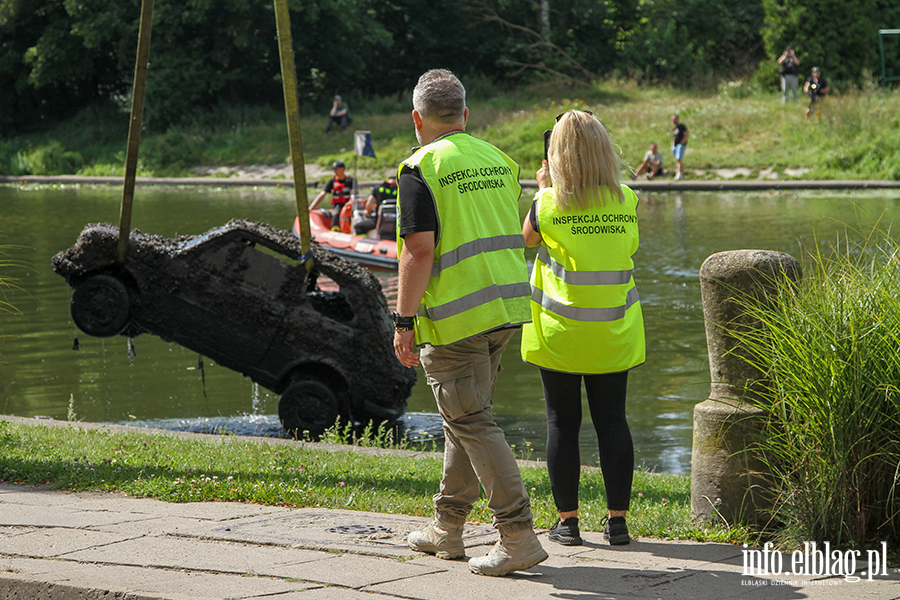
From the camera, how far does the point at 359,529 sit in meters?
4.83

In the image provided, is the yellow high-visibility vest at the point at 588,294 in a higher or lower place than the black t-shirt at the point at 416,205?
lower

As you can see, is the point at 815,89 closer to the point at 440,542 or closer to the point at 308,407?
the point at 308,407

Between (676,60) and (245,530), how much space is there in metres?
47.1

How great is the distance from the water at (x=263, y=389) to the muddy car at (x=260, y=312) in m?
0.56

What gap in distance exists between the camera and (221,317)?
30.2 ft

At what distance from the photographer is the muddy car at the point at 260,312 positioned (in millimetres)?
8930

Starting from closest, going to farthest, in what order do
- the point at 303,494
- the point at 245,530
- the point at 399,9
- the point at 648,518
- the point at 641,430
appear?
the point at 245,530, the point at 648,518, the point at 303,494, the point at 641,430, the point at 399,9

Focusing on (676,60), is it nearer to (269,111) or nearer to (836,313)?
(269,111)

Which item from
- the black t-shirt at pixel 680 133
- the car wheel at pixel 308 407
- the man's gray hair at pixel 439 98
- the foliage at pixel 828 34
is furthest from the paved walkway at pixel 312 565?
the foliage at pixel 828 34

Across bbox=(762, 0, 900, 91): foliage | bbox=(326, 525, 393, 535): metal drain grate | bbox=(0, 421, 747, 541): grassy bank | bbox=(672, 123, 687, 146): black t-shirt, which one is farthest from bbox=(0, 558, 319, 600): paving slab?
bbox=(762, 0, 900, 91): foliage

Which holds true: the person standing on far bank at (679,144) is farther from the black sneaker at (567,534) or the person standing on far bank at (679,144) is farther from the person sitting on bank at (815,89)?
the black sneaker at (567,534)

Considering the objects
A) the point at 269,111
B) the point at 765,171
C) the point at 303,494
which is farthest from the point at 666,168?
the point at 303,494
